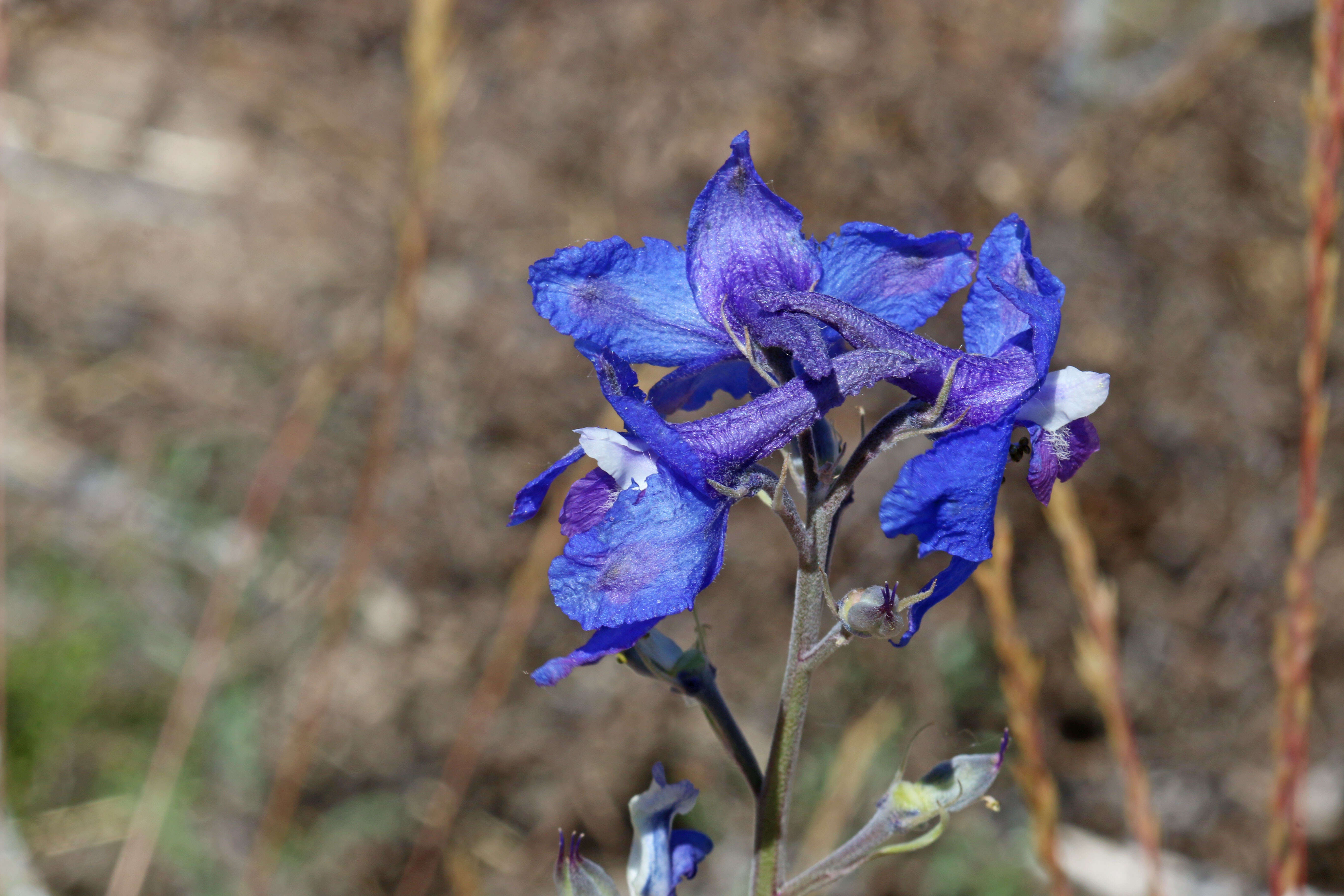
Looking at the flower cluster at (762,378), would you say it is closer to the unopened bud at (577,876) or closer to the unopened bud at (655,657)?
the unopened bud at (655,657)

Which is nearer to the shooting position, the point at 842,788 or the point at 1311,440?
the point at 1311,440

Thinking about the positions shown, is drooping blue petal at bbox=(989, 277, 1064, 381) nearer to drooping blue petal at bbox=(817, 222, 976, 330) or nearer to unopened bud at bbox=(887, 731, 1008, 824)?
drooping blue petal at bbox=(817, 222, 976, 330)

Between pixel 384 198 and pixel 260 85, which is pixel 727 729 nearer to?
pixel 384 198

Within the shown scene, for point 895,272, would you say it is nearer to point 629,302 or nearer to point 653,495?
point 629,302

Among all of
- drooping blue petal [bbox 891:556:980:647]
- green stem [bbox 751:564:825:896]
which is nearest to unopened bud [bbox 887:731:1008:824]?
green stem [bbox 751:564:825:896]

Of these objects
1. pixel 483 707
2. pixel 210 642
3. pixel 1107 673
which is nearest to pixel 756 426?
pixel 1107 673

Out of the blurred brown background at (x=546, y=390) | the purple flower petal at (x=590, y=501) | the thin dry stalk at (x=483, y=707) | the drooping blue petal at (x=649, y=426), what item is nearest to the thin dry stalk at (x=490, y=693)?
the thin dry stalk at (x=483, y=707)
